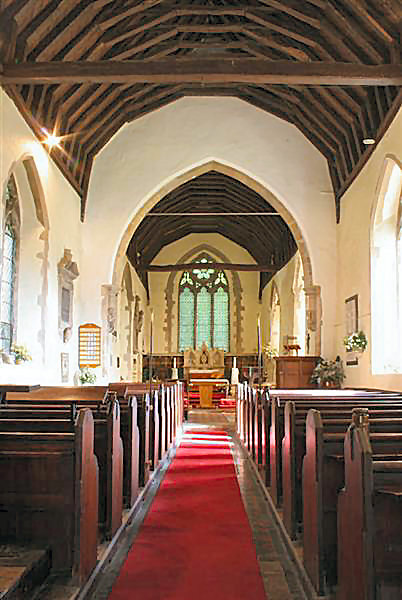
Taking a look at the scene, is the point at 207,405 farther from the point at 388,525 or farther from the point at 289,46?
the point at 388,525

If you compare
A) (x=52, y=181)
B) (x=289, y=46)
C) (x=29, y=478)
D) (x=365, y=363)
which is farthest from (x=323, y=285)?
(x=29, y=478)

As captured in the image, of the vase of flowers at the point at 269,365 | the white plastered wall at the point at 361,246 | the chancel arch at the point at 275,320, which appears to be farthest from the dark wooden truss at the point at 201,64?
the vase of flowers at the point at 269,365

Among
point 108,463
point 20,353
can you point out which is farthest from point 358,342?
point 108,463

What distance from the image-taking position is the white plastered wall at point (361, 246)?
27.6 feet

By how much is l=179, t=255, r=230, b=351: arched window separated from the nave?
1445cm

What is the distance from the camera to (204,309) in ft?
69.1

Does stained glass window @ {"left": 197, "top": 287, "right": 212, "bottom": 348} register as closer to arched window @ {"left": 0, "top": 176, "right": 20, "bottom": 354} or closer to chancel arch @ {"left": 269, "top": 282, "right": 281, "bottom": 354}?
chancel arch @ {"left": 269, "top": 282, "right": 281, "bottom": 354}

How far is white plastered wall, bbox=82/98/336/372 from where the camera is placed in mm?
11820

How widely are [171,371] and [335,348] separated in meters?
9.44

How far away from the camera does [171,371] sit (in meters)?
20.1

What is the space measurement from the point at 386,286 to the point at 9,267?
16.5 feet

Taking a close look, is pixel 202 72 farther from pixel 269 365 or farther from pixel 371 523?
pixel 269 365

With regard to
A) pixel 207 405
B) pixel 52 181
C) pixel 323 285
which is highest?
pixel 52 181

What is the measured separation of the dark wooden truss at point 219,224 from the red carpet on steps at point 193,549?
868 centimetres
